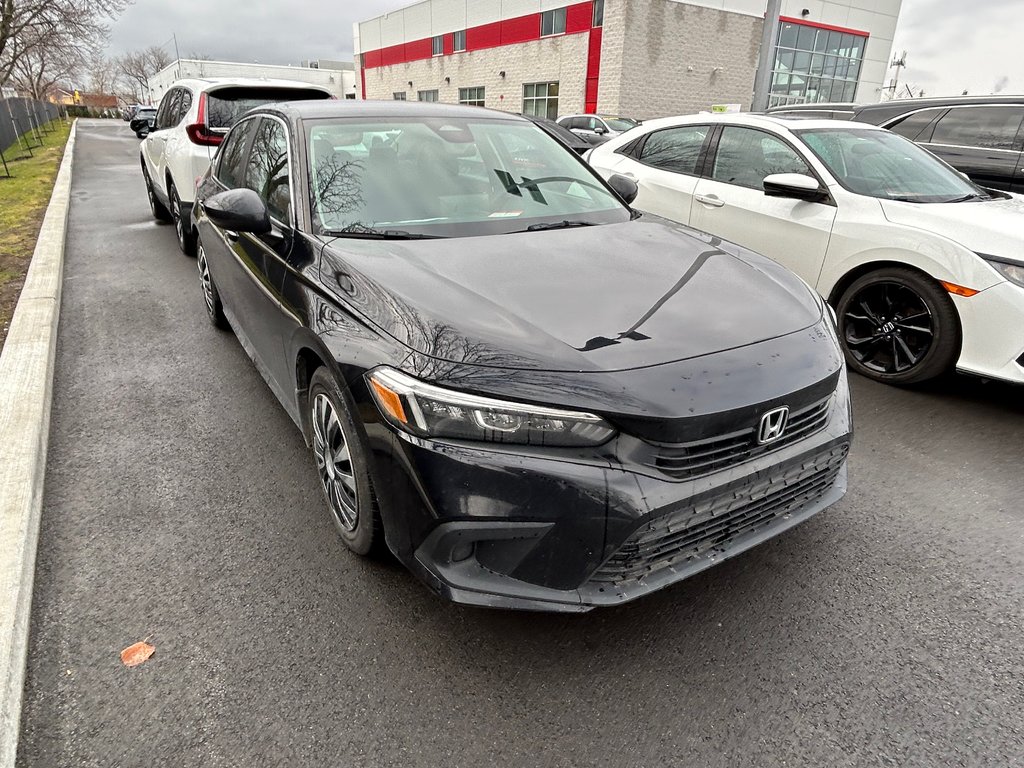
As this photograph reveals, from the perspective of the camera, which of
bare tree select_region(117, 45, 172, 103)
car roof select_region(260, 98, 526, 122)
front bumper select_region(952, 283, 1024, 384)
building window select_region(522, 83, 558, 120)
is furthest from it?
bare tree select_region(117, 45, 172, 103)

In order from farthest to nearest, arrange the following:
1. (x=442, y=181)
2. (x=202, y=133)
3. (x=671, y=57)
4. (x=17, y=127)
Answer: (x=671, y=57), (x=17, y=127), (x=202, y=133), (x=442, y=181)

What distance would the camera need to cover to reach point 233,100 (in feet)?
23.1

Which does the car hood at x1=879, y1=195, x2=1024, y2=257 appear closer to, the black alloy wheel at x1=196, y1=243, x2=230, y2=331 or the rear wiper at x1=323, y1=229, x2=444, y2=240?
the rear wiper at x1=323, y1=229, x2=444, y2=240

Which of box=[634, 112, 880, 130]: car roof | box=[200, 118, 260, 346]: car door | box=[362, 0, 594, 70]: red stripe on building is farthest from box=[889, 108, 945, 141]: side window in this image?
box=[362, 0, 594, 70]: red stripe on building

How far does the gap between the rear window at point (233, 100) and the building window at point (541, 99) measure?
1077 inches

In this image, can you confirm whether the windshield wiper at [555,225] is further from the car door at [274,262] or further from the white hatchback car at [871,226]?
the white hatchback car at [871,226]

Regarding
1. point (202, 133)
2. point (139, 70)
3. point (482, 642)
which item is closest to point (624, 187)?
point (482, 642)

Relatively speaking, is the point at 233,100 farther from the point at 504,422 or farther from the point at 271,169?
the point at 504,422

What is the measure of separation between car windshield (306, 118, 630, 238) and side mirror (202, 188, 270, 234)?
26cm

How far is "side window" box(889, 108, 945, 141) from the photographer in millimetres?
7117

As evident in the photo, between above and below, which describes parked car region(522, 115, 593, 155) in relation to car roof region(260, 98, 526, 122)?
below

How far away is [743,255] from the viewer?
2.96m

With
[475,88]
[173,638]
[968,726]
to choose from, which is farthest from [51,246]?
[475,88]

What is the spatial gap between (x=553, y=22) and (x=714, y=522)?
114ft
